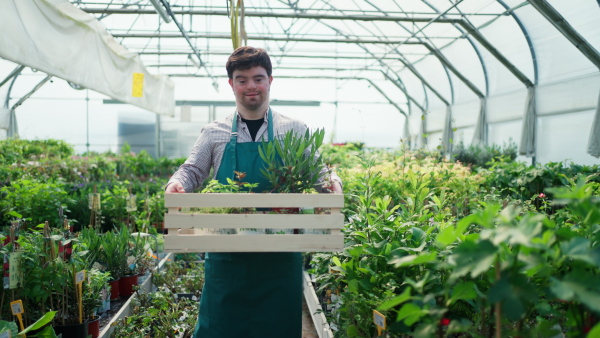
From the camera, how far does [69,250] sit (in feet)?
6.95

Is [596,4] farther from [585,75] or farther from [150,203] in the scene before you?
[150,203]

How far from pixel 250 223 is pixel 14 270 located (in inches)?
43.7

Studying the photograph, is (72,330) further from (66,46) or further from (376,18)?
(376,18)

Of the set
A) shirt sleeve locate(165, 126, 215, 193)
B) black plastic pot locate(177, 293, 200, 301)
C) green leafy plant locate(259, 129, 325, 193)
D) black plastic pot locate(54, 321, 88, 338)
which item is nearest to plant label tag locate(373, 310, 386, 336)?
green leafy plant locate(259, 129, 325, 193)

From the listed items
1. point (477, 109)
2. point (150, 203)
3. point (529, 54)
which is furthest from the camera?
point (477, 109)

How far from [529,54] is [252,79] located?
8.47m

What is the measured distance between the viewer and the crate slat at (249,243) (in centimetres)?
135

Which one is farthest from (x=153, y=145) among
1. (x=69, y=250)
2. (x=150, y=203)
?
(x=69, y=250)

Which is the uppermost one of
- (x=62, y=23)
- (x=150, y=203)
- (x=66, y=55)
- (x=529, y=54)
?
(x=529, y=54)

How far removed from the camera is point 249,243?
1.36m

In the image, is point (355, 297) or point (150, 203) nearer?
point (355, 297)

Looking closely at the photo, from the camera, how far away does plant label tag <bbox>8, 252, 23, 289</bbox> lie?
1.77m

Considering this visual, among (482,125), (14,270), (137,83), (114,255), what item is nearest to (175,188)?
(14,270)

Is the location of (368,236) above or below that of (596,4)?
below
